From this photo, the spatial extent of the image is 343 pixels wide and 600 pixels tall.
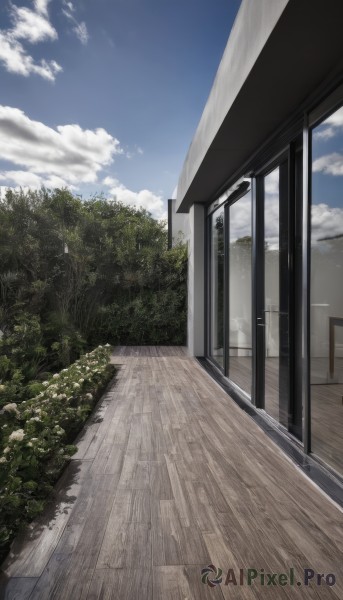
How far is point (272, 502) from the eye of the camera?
231 cm

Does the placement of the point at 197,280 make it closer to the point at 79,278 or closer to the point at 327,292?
the point at 79,278

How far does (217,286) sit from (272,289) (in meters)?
2.74

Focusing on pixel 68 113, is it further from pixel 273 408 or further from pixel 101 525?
pixel 101 525

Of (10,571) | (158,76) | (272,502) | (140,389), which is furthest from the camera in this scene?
(158,76)

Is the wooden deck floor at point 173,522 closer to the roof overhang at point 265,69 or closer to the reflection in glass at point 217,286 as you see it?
the roof overhang at point 265,69

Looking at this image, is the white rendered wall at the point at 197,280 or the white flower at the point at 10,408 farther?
the white rendered wall at the point at 197,280

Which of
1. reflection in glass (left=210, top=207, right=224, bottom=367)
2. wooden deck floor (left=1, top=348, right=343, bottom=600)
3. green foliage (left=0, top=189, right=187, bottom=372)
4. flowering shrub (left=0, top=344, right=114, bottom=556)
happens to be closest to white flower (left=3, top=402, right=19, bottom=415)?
flowering shrub (left=0, top=344, right=114, bottom=556)

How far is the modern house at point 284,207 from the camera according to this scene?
2.49 metres

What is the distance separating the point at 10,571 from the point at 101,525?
0.47 m

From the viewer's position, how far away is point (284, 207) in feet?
11.6

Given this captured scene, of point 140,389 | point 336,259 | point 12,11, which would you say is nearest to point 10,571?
point 336,259

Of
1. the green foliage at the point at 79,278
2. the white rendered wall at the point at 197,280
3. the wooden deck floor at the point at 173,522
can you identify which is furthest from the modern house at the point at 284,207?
the green foliage at the point at 79,278

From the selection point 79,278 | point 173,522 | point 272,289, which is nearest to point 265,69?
point 272,289

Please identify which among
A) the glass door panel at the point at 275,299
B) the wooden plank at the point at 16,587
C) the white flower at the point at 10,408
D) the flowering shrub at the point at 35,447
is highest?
the glass door panel at the point at 275,299
